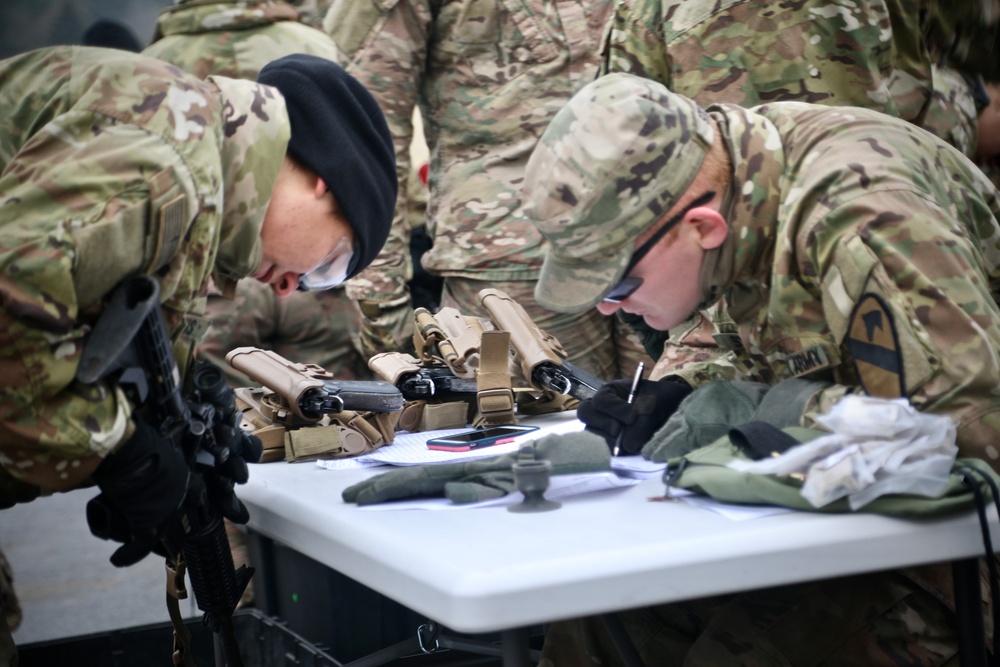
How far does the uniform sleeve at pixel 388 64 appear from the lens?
329 centimetres

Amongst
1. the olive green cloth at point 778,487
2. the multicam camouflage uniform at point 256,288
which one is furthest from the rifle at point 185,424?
the multicam camouflage uniform at point 256,288

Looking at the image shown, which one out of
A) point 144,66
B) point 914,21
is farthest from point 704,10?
point 144,66

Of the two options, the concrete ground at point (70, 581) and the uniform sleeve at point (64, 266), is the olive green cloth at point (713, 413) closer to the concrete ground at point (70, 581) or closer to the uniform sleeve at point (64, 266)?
the uniform sleeve at point (64, 266)

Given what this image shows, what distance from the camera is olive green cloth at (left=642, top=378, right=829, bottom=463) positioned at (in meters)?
1.60

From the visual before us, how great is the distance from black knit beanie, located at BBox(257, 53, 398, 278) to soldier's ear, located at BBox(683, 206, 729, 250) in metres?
0.60

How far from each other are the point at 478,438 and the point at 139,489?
0.70 m

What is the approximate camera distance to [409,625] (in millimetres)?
2281

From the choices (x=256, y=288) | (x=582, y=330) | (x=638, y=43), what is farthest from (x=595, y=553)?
(x=256, y=288)

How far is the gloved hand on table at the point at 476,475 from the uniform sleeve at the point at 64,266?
1.21 feet

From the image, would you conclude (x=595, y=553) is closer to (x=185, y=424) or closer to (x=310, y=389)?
(x=185, y=424)

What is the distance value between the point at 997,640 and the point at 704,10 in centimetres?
165

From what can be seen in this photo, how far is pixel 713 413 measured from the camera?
169cm

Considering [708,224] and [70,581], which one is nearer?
[708,224]

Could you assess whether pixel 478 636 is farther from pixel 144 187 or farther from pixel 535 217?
pixel 144 187
